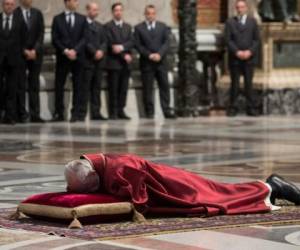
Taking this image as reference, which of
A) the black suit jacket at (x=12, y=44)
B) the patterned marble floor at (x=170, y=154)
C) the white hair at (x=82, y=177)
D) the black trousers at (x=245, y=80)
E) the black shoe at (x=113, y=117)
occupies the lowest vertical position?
the patterned marble floor at (x=170, y=154)

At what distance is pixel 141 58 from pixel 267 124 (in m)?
2.67

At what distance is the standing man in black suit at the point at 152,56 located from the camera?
18.1m

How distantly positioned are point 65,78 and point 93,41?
2.49ft

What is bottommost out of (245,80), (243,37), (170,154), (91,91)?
(170,154)

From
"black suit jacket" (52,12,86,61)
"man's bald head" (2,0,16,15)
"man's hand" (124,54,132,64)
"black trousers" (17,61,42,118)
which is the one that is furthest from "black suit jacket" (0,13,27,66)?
"man's hand" (124,54,132,64)

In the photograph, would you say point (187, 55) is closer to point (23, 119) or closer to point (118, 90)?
point (118, 90)

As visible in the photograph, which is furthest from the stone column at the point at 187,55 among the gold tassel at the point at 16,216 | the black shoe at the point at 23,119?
the gold tassel at the point at 16,216

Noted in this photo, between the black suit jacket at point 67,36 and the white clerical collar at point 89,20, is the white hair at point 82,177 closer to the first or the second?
the black suit jacket at point 67,36

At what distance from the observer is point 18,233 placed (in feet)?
19.4

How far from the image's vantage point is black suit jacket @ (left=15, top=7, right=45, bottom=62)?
56.7ft

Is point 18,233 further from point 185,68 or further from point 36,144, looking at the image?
point 185,68

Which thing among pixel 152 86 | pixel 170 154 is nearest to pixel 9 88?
pixel 152 86

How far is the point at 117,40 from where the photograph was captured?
17.9m

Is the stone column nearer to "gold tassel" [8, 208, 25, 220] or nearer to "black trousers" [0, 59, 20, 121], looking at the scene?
"black trousers" [0, 59, 20, 121]
